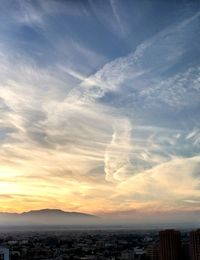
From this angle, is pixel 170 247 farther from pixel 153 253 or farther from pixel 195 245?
pixel 153 253

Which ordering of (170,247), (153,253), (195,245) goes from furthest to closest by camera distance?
1. (153,253)
2. (170,247)
3. (195,245)

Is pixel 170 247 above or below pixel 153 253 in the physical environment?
above

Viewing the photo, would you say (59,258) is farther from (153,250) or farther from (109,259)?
(153,250)

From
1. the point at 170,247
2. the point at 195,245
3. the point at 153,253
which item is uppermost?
the point at 195,245

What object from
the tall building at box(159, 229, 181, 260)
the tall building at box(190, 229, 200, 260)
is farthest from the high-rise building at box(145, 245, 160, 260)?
the tall building at box(190, 229, 200, 260)

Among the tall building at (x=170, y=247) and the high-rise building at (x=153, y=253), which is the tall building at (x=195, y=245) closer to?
the tall building at (x=170, y=247)

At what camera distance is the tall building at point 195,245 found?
15.0 meters

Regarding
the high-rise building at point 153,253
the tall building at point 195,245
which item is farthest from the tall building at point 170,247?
the high-rise building at point 153,253

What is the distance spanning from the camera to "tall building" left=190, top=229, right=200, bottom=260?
1500cm

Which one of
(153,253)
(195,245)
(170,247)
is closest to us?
(195,245)

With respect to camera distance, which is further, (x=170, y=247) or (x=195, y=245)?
(x=170, y=247)

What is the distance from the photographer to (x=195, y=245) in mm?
15289

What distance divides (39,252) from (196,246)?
11.3 m

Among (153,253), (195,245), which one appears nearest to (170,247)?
(195,245)
